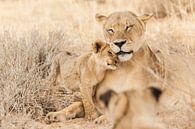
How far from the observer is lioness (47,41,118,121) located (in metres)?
4.11

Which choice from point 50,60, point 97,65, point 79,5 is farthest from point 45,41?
point 79,5

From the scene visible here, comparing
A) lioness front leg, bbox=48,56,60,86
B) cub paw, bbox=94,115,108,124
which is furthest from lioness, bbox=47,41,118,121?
lioness front leg, bbox=48,56,60,86

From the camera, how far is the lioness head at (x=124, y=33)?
13.3 ft

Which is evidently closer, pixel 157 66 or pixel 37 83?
pixel 157 66

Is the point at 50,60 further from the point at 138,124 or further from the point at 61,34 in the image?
the point at 138,124

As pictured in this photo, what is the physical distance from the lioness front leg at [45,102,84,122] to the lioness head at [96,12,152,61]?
78 centimetres

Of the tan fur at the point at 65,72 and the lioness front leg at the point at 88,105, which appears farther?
the tan fur at the point at 65,72

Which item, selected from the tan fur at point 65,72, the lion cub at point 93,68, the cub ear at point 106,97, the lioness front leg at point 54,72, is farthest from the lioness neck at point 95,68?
the cub ear at point 106,97

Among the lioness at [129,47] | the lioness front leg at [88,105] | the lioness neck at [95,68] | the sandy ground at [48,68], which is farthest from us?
the lioness front leg at [88,105]

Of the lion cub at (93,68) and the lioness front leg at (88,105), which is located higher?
the lion cub at (93,68)

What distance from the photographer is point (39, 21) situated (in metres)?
8.68

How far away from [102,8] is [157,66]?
517 cm

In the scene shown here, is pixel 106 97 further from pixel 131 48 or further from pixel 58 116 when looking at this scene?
pixel 58 116

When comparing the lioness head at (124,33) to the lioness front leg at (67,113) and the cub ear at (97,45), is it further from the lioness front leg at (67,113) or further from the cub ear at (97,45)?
the lioness front leg at (67,113)
